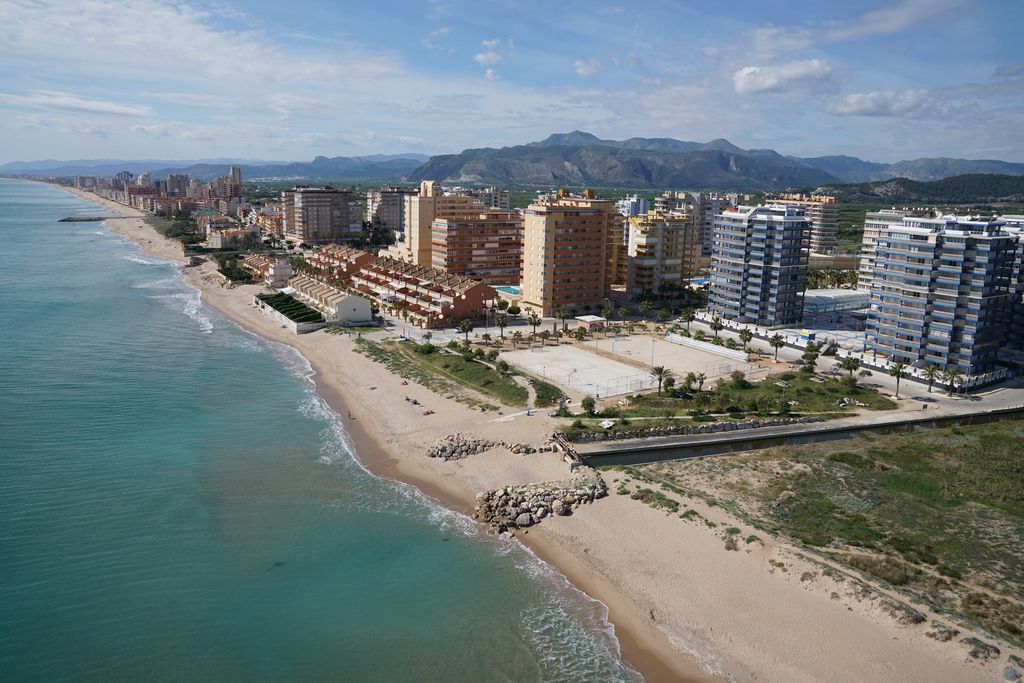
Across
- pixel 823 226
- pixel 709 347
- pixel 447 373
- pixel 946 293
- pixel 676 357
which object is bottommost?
pixel 447 373

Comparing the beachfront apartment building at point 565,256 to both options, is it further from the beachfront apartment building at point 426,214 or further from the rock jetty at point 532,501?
the rock jetty at point 532,501

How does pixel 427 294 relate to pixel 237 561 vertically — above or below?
above

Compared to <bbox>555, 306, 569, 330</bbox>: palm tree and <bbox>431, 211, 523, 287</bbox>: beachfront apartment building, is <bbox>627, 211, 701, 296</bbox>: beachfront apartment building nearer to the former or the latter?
<bbox>431, 211, 523, 287</bbox>: beachfront apartment building

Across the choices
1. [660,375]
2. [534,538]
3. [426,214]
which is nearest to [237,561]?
[534,538]

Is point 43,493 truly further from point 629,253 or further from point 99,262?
point 99,262

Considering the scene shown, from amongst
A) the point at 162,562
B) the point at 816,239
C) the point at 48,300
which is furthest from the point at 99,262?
the point at 816,239

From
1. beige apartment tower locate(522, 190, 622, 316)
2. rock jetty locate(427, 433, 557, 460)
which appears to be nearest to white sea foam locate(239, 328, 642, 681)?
rock jetty locate(427, 433, 557, 460)

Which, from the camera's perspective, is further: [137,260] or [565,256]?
[137,260]

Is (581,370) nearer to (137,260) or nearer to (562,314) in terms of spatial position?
(562,314)
